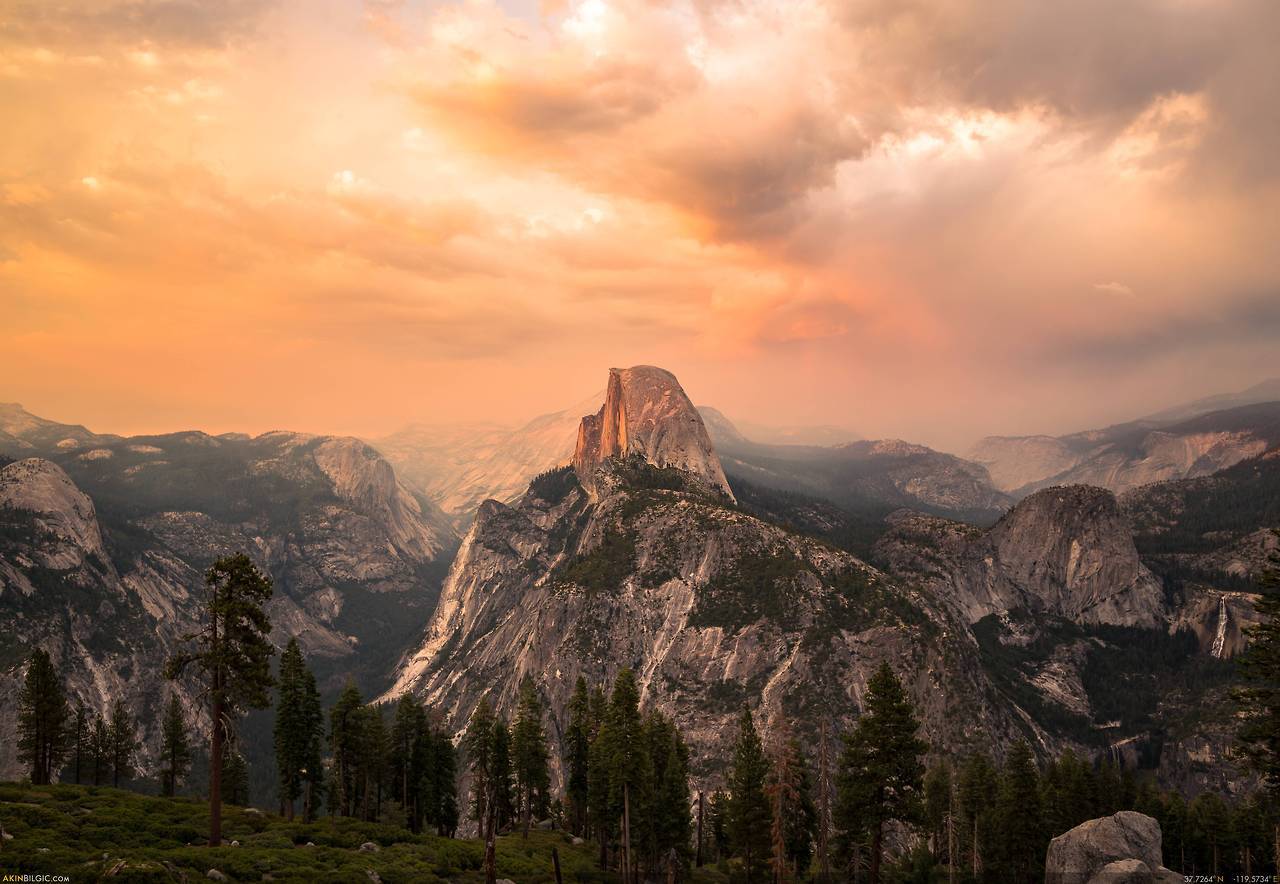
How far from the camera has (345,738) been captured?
75.8 meters

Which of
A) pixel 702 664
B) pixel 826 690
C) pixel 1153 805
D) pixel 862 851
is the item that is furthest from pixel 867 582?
pixel 862 851

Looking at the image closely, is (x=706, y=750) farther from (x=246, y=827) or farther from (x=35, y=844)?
(x=35, y=844)

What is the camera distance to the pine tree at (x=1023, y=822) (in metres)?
73.2

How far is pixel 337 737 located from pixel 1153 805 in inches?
4058

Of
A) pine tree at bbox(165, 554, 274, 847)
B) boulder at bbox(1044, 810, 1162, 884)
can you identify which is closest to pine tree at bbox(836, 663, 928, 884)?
boulder at bbox(1044, 810, 1162, 884)

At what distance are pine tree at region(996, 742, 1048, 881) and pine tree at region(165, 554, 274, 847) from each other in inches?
2917

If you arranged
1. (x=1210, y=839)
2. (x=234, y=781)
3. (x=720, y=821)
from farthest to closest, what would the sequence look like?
(x=234, y=781), (x=720, y=821), (x=1210, y=839)

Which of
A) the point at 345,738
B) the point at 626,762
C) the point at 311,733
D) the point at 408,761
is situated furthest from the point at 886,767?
the point at 408,761

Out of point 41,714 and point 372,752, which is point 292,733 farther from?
point 41,714

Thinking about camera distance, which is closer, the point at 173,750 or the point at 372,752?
the point at 372,752

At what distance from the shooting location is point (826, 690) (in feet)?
545

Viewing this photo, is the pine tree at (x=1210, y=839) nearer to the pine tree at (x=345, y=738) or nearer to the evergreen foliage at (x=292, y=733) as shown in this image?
the pine tree at (x=345, y=738)

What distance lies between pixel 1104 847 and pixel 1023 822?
85.7 feet

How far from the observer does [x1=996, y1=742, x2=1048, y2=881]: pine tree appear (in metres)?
73.2
